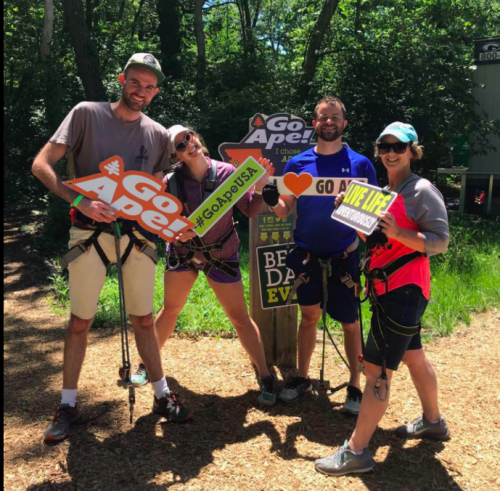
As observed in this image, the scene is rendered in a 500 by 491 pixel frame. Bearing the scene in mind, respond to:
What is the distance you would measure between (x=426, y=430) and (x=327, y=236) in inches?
57.1

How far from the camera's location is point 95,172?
10.3 ft

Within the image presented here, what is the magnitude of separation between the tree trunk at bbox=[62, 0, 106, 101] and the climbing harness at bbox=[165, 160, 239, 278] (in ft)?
25.2

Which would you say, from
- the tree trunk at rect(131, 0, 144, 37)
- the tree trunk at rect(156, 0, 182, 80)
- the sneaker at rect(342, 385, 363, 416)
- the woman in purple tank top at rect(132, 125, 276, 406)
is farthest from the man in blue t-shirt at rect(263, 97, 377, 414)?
the tree trunk at rect(131, 0, 144, 37)

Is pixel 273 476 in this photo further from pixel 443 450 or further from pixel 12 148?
pixel 12 148

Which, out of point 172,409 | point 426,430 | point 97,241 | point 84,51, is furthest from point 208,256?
point 84,51

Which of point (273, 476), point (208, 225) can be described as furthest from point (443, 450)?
point (208, 225)

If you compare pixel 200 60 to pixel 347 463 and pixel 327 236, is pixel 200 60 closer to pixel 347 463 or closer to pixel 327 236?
pixel 327 236

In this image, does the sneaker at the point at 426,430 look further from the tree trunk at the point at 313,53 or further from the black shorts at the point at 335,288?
the tree trunk at the point at 313,53

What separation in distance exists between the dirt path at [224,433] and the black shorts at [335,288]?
0.78m

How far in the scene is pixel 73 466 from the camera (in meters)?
2.99

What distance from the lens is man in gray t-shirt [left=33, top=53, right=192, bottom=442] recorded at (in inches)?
119

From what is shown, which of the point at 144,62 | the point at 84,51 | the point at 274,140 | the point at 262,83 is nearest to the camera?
the point at 144,62

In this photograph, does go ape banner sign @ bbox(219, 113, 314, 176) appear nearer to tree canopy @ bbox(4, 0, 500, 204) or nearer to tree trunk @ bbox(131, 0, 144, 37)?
tree canopy @ bbox(4, 0, 500, 204)

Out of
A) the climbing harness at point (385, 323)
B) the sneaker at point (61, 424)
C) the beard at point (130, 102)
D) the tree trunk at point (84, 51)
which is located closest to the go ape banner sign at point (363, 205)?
the climbing harness at point (385, 323)
